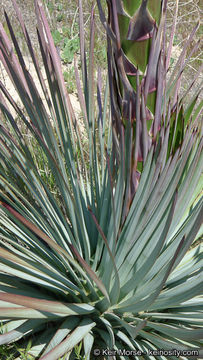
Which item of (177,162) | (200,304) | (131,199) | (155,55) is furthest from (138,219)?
(155,55)

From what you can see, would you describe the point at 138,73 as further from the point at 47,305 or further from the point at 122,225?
the point at 47,305

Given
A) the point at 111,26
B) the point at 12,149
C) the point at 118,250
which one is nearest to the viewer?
the point at 111,26

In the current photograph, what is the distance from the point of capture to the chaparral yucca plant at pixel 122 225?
107 centimetres

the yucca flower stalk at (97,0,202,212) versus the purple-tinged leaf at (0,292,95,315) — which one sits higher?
the yucca flower stalk at (97,0,202,212)

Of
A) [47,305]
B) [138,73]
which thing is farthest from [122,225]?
[138,73]

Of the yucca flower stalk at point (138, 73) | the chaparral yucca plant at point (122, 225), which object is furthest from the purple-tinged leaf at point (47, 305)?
the yucca flower stalk at point (138, 73)

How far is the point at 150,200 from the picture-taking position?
1236mm

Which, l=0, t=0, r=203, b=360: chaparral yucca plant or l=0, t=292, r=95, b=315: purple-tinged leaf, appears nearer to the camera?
l=0, t=292, r=95, b=315: purple-tinged leaf

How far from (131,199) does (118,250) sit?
18 cm

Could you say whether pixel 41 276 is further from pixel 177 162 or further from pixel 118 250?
pixel 177 162

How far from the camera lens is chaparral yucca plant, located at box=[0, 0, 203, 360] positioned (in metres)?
1.07

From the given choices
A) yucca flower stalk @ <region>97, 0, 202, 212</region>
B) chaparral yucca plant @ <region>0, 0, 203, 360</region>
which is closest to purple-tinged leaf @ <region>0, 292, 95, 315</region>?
chaparral yucca plant @ <region>0, 0, 203, 360</region>

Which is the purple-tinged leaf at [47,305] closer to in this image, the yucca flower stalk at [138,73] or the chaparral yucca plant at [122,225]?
the chaparral yucca plant at [122,225]

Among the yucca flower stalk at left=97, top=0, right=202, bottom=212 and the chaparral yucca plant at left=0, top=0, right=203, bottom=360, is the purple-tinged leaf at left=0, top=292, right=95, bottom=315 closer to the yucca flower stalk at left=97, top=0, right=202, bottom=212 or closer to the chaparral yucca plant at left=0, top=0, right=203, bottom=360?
the chaparral yucca plant at left=0, top=0, right=203, bottom=360
